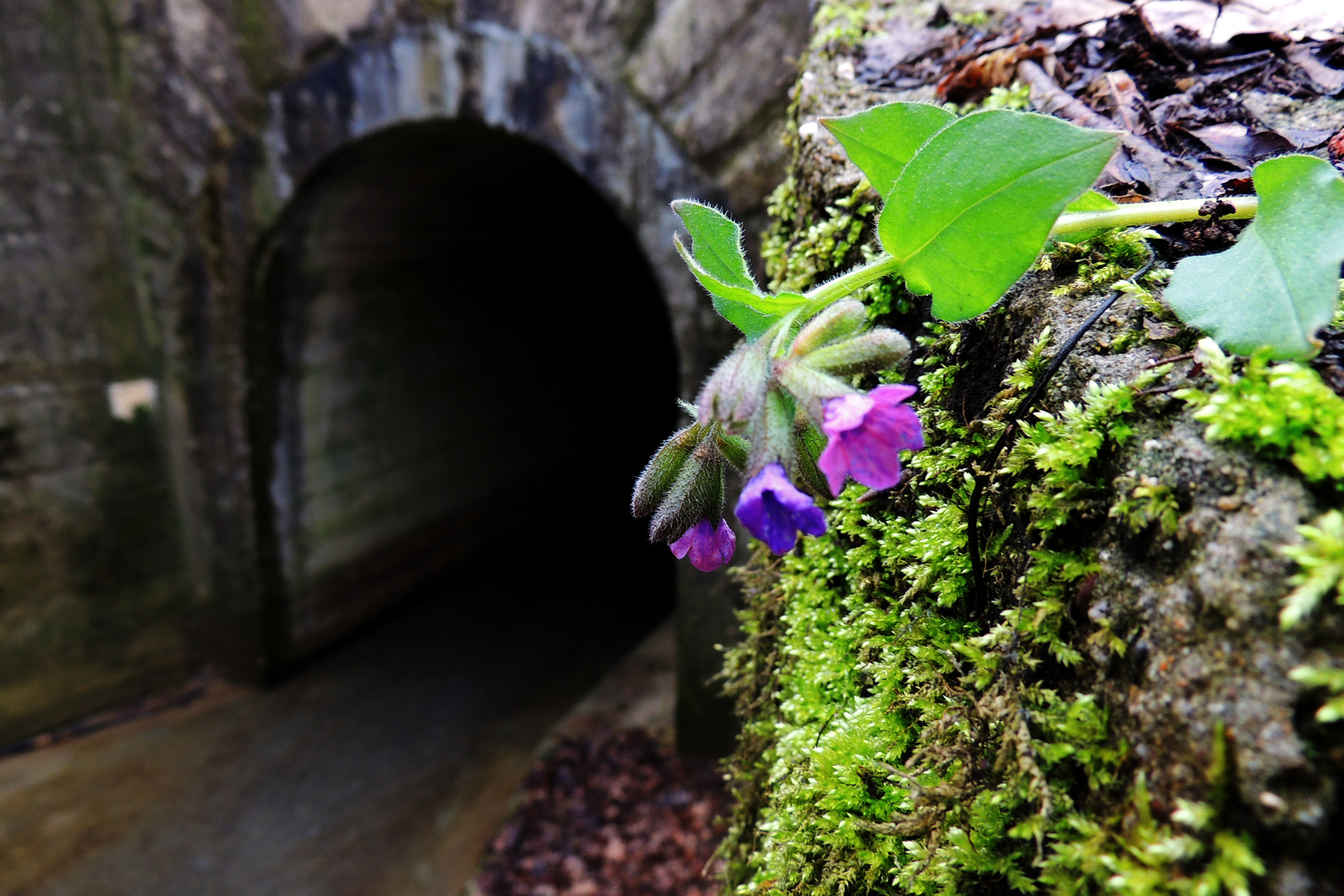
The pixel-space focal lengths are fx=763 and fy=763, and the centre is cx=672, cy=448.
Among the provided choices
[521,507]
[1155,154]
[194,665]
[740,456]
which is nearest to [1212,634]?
[740,456]

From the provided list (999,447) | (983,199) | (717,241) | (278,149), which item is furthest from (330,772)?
(983,199)

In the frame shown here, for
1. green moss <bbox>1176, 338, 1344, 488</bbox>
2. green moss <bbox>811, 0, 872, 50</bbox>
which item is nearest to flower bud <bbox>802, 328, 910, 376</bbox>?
green moss <bbox>1176, 338, 1344, 488</bbox>

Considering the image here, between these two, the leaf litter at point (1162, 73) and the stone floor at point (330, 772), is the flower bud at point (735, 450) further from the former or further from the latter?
the stone floor at point (330, 772)

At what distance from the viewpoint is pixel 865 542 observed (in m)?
0.99

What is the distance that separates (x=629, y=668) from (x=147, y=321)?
3225 millimetres

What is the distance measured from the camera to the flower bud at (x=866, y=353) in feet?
2.32

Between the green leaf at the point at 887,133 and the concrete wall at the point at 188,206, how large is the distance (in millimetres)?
2035

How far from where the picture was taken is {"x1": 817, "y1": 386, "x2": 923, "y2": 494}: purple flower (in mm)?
641

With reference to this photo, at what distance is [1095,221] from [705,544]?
542 millimetres

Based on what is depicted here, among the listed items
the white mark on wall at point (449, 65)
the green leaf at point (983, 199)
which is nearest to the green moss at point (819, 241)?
the green leaf at point (983, 199)

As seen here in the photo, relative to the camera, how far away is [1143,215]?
2.69 ft

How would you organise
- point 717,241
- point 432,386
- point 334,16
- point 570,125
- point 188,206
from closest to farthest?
point 717,241 < point 570,125 < point 334,16 < point 188,206 < point 432,386

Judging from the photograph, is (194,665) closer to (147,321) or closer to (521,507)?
(147,321)

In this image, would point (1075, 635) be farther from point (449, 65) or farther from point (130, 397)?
point (130, 397)
